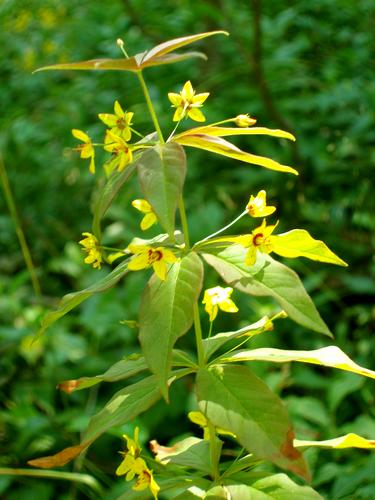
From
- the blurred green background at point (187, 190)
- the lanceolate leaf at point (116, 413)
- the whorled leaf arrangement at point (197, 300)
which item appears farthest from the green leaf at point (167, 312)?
the blurred green background at point (187, 190)

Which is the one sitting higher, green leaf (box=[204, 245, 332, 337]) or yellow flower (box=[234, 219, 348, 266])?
yellow flower (box=[234, 219, 348, 266])

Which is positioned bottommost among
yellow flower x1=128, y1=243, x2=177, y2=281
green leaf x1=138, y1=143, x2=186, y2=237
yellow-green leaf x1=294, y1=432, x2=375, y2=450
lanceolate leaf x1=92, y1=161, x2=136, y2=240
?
yellow-green leaf x1=294, y1=432, x2=375, y2=450

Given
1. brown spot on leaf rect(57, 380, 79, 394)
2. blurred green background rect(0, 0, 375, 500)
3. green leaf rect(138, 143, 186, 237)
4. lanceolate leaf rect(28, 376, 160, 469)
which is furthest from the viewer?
blurred green background rect(0, 0, 375, 500)

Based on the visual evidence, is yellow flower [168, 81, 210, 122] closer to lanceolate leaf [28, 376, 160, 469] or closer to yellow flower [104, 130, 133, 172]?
yellow flower [104, 130, 133, 172]

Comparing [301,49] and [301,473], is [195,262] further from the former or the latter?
[301,49]

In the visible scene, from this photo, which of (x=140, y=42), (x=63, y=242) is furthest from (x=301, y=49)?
(x=63, y=242)

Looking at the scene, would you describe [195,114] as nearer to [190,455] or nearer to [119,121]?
[119,121]

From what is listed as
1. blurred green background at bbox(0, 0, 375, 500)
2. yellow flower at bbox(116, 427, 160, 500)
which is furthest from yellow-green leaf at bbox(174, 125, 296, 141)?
blurred green background at bbox(0, 0, 375, 500)
